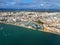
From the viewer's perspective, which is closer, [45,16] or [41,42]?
[41,42]

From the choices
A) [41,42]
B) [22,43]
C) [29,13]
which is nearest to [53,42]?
[41,42]

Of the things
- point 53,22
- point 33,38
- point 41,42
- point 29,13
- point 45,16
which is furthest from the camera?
point 29,13

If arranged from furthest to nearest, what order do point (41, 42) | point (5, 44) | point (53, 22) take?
point (53, 22) < point (41, 42) < point (5, 44)

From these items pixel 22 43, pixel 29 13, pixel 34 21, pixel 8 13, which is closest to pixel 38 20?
pixel 34 21

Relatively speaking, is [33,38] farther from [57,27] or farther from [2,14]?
[2,14]

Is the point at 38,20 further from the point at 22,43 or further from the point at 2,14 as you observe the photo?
the point at 22,43

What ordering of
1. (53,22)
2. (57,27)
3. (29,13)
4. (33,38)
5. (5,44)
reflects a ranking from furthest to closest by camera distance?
(29,13) → (53,22) → (57,27) → (33,38) → (5,44)

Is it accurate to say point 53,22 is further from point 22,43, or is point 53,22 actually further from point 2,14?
point 22,43

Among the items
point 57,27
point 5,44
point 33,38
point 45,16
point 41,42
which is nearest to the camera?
point 5,44
